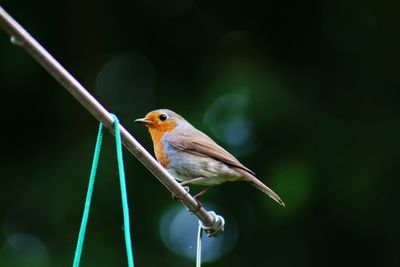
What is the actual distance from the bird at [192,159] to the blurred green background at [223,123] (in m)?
1.11

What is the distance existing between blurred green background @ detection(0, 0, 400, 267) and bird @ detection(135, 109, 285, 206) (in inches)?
43.7

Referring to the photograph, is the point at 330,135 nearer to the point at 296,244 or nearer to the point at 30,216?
the point at 296,244

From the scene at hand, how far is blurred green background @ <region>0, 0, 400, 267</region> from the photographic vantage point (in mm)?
5254

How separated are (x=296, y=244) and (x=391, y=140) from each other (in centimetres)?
114

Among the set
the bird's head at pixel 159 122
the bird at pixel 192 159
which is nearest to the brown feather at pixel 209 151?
the bird at pixel 192 159

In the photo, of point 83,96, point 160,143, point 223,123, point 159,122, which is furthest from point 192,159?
point 83,96

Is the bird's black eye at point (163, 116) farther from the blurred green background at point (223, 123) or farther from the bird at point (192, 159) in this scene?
the blurred green background at point (223, 123)

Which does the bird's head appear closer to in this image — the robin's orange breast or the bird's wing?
the robin's orange breast

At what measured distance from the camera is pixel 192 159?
12.6 feet

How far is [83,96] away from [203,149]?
2.20 metres

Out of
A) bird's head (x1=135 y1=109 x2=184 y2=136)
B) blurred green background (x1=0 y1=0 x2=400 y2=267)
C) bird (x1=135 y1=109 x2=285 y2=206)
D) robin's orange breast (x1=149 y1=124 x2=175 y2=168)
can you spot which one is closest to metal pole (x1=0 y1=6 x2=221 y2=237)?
bird (x1=135 y1=109 x2=285 y2=206)

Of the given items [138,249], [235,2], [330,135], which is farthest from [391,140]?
[138,249]

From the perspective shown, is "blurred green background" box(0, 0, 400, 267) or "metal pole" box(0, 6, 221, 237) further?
"blurred green background" box(0, 0, 400, 267)

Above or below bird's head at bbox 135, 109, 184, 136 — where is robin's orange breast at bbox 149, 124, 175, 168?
below
